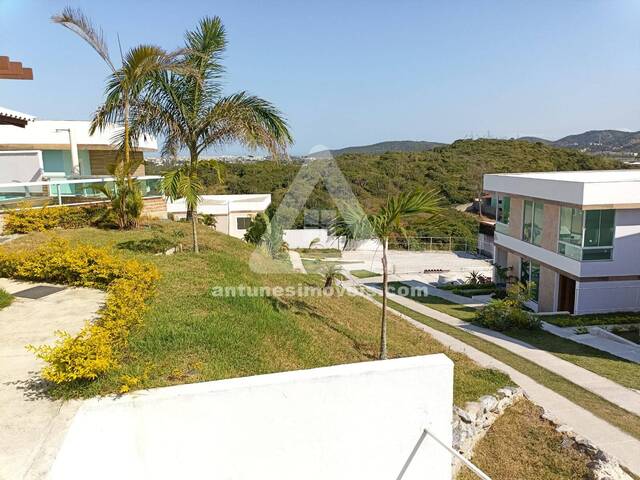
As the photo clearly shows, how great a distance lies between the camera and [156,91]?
10.4 metres

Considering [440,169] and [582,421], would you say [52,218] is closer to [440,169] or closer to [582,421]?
[582,421]

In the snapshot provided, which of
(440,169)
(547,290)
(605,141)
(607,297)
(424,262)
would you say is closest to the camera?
(607,297)

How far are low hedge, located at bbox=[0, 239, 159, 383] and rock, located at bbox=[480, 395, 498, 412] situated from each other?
508 centimetres

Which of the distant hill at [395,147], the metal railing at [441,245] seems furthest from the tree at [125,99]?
the distant hill at [395,147]

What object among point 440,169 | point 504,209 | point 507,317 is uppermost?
point 440,169

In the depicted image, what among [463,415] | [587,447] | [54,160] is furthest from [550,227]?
[54,160]

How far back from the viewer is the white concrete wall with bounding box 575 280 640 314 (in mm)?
16266

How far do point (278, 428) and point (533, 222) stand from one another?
57.5ft

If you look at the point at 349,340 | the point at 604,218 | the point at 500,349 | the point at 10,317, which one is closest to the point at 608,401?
the point at 500,349

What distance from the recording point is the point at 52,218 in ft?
39.2

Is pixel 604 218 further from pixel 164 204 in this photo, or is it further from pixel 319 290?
pixel 164 204

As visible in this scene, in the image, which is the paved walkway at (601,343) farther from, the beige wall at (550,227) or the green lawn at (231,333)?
the green lawn at (231,333)

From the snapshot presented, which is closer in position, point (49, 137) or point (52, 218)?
point (52, 218)

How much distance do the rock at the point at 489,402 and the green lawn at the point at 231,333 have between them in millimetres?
176
